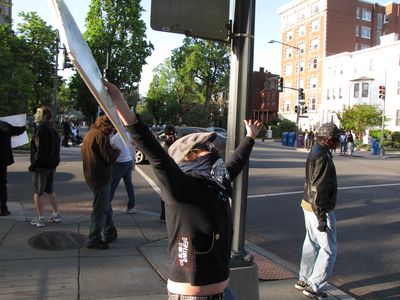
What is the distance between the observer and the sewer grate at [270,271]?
520cm

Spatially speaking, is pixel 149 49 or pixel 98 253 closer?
pixel 98 253

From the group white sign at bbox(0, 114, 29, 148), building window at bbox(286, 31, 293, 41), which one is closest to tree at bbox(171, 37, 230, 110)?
building window at bbox(286, 31, 293, 41)

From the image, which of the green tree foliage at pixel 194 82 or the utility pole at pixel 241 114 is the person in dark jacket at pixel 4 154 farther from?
the green tree foliage at pixel 194 82

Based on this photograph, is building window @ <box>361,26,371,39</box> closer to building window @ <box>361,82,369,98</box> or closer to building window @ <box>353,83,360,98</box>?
building window @ <box>353,83,360,98</box>

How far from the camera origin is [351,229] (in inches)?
319

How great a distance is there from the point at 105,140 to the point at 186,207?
3.64 meters

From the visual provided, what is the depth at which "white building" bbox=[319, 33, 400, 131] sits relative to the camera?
51.0 meters

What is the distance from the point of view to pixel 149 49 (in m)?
51.2

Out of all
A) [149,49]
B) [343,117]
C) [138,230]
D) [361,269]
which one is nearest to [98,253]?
[138,230]

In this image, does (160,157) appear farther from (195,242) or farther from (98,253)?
(98,253)

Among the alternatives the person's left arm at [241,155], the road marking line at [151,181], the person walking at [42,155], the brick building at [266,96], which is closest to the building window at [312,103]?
the brick building at [266,96]

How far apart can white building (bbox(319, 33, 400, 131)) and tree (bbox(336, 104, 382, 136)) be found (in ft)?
13.2

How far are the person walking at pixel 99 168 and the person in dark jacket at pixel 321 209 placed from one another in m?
2.56

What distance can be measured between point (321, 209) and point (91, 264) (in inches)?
107
